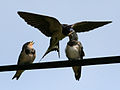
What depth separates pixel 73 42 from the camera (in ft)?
17.4

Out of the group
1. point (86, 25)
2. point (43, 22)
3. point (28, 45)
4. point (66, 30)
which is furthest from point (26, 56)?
point (86, 25)

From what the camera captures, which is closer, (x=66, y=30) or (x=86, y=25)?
(x=66, y=30)

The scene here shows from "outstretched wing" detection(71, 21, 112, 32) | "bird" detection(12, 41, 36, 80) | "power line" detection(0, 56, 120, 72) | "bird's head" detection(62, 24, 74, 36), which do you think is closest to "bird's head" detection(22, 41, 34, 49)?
"bird" detection(12, 41, 36, 80)

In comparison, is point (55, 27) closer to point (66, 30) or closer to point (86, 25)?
point (66, 30)

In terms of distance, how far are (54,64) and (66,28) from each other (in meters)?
2.87

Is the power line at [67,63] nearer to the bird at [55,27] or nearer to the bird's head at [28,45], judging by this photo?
the bird at [55,27]

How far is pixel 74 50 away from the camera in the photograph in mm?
5234

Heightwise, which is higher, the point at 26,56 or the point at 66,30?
the point at 66,30

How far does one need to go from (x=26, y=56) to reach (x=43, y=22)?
0.57m

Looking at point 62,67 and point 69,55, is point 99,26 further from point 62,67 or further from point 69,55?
point 62,67

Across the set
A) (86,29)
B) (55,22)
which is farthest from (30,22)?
(86,29)

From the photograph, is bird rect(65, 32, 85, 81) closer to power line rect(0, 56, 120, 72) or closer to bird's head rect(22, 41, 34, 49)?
bird's head rect(22, 41, 34, 49)

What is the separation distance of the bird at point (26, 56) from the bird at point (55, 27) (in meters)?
0.28

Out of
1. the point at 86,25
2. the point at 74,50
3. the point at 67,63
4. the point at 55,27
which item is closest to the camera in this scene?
→ the point at 67,63
